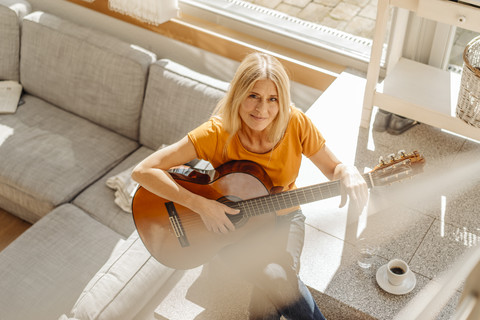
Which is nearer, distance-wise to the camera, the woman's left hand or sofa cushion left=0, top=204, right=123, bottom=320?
the woman's left hand

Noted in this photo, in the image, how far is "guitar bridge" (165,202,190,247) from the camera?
1776mm

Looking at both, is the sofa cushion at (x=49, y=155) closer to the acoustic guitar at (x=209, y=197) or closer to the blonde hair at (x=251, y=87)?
the acoustic guitar at (x=209, y=197)

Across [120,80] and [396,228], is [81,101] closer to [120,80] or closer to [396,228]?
[120,80]

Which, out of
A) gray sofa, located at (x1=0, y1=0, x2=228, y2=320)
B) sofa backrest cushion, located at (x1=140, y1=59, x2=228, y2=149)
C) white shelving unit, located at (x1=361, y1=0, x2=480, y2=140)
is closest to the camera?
white shelving unit, located at (x1=361, y1=0, x2=480, y2=140)

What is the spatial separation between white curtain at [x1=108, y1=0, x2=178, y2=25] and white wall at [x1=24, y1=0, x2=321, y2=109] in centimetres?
16

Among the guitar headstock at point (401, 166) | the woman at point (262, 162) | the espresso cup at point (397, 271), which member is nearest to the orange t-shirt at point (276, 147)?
the woman at point (262, 162)

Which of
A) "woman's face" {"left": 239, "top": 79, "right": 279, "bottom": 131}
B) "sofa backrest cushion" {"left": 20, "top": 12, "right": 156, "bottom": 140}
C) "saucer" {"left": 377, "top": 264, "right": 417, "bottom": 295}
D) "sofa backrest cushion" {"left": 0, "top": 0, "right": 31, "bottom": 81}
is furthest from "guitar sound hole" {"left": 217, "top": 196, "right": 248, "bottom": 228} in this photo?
Answer: "sofa backrest cushion" {"left": 0, "top": 0, "right": 31, "bottom": 81}

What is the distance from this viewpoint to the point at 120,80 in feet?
9.05

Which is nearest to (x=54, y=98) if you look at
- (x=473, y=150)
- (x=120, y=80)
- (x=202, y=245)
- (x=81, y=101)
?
(x=81, y=101)

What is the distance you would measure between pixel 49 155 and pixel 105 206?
479mm

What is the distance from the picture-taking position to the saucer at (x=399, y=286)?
1.69 m

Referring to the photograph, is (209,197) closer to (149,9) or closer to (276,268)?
(276,268)

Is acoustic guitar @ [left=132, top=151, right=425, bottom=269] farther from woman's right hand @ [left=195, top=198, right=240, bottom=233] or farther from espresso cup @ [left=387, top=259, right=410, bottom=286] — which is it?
espresso cup @ [left=387, top=259, right=410, bottom=286]

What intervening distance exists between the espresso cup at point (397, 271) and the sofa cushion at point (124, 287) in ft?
2.68
